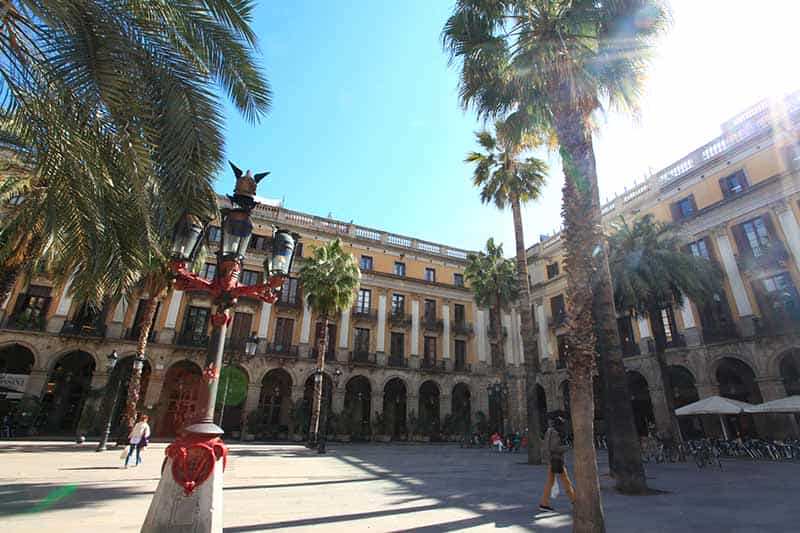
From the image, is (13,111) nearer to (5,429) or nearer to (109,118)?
(109,118)

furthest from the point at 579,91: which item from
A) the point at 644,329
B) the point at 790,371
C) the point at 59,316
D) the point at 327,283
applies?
the point at 59,316

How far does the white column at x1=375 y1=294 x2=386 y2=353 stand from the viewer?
3161cm

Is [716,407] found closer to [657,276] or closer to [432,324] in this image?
[657,276]

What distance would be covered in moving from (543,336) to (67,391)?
34.5 m

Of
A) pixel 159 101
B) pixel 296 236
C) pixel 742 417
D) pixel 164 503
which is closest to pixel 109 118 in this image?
pixel 159 101

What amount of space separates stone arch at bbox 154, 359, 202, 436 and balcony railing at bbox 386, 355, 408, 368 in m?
13.5

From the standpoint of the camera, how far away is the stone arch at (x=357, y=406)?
1110 inches

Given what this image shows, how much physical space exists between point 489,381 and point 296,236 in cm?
3105

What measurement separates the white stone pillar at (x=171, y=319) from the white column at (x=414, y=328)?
17367mm

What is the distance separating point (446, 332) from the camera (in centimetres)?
3450

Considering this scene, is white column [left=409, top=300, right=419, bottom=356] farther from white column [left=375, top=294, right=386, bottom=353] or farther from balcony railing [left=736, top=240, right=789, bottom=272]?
balcony railing [left=736, top=240, right=789, bottom=272]

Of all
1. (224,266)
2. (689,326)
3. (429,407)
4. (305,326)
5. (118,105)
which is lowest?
(429,407)

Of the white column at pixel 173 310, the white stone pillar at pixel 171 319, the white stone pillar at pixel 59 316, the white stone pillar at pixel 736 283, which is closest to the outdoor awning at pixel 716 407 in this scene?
the white stone pillar at pixel 736 283

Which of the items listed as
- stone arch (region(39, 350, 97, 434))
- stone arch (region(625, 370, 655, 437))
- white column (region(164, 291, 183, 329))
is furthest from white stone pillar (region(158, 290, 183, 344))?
stone arch (region(625, 370, 655, 437))
